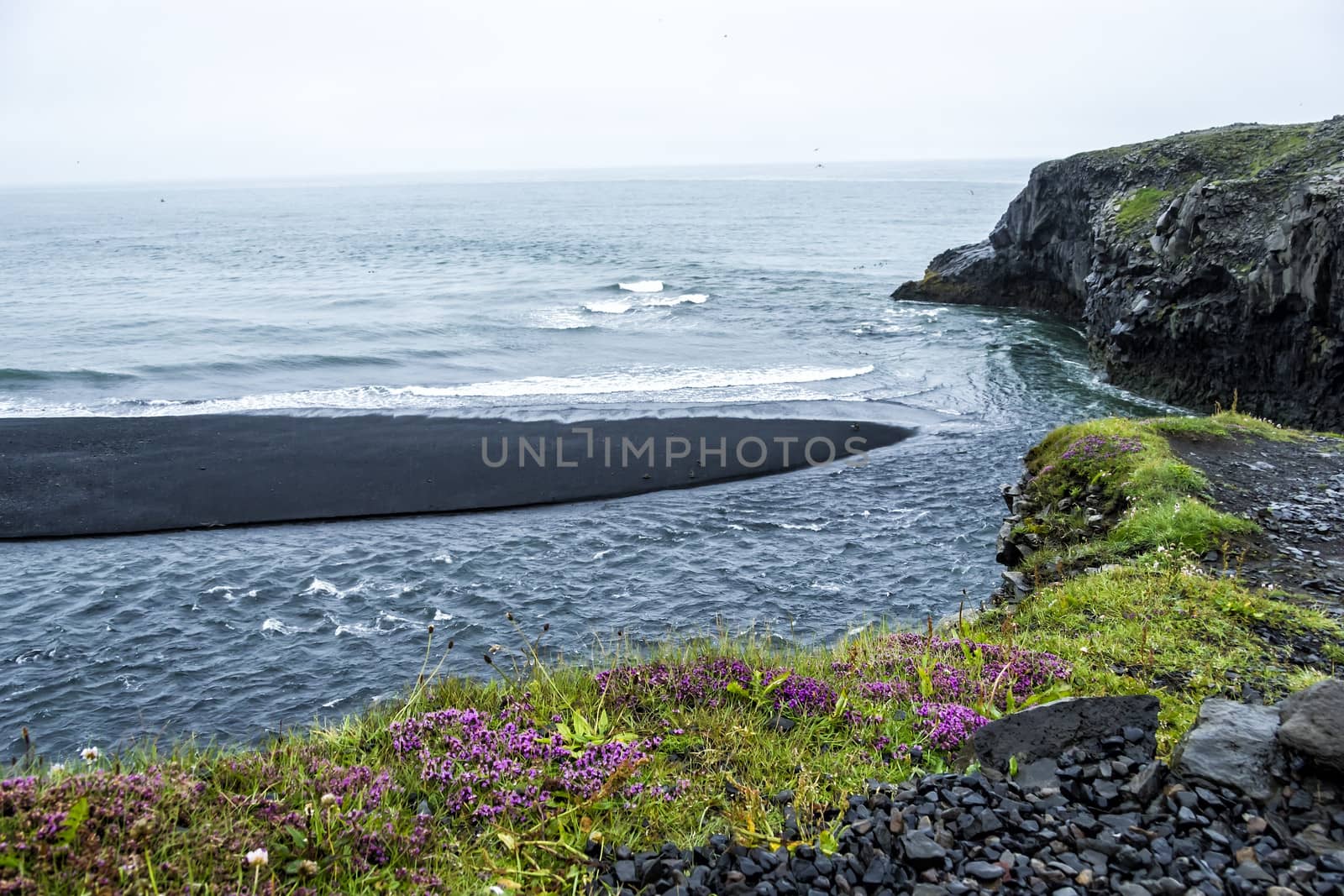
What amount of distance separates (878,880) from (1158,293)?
2911 centimetres

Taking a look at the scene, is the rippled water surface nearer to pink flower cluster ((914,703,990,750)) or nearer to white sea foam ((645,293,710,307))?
white sea foam ((645,293,710,307))

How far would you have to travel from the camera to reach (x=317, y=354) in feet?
119

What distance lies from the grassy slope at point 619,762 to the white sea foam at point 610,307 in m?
38.9

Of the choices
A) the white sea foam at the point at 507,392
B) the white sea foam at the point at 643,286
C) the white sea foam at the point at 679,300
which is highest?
the white sea foam at the point at 643,286

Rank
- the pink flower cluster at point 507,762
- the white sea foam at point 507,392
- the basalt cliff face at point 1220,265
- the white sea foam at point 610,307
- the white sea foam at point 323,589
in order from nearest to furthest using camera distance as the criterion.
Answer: the pink flower cluster at point 507,762 < the white sea foam at point 323,589 < the basalt cliff face at point 1220,265 < the white sea foam at point 507,392 < the white sea foam at point 610,307

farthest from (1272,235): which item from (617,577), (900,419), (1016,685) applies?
(1016,685)

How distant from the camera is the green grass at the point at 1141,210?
106ft

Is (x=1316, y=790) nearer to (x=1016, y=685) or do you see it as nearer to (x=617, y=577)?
(x=1016, y=685)

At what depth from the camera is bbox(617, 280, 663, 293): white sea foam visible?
5409 cm

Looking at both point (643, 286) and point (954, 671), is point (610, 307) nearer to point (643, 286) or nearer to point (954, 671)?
point (643, 286)

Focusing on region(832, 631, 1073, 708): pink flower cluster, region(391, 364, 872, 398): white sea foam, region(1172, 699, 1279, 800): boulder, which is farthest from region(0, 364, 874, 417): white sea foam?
region(1172, 699, 1279, 800): boulder

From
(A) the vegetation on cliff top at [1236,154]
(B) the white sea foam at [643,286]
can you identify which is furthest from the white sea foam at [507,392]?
(B) the white sea foam at [643,286]

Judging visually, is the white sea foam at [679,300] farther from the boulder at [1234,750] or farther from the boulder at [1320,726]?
the boulder at [1320,726]

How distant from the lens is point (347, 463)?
21688mm
